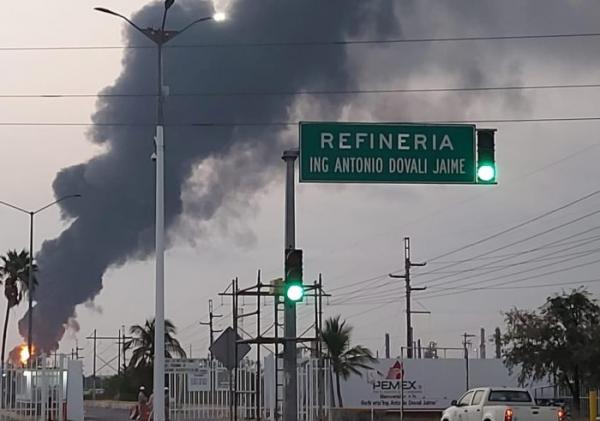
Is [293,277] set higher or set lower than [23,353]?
higher

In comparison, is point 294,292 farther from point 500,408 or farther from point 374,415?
point 374,415

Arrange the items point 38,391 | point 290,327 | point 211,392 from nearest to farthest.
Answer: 1. point 290,327
2. point 211,392
3. point 38,391

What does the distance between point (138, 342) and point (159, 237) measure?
164ft

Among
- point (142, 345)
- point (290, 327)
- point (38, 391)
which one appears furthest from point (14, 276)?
point (290, 327)

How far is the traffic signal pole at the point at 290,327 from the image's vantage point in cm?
2247

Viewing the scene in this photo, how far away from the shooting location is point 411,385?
74500 millimetres

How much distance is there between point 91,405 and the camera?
86.2 meters

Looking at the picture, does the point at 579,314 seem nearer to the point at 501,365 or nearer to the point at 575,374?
the point at 575,374

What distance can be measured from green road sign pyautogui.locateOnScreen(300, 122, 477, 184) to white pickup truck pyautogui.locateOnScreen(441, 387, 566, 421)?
8.87 meters

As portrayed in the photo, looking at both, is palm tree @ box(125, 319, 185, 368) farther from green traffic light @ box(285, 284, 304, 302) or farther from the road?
green traffic light @ box(285, 284, 304, 302)

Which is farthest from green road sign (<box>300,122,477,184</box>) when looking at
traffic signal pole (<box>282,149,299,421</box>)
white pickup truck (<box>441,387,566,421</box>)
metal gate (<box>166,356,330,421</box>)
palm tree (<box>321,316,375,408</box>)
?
palm tree (<box>321,316,375,408</box>)

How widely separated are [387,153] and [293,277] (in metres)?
3.39

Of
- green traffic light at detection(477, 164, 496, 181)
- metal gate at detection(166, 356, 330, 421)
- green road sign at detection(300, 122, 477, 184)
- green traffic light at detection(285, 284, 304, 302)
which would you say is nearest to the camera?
green traffic light at detection(285, 284, 304, 302)

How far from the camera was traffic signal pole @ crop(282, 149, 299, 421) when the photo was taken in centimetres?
2247
